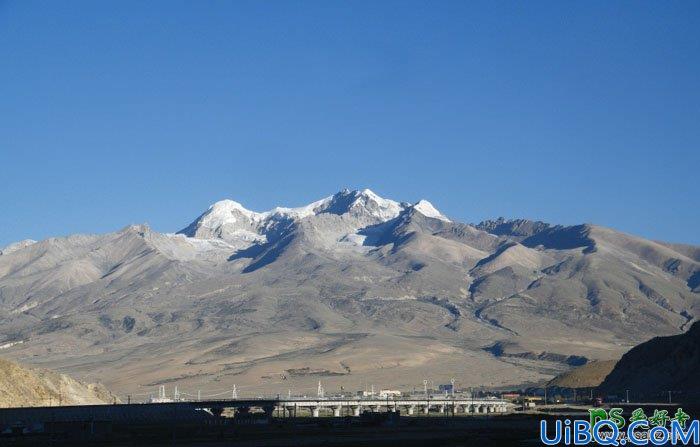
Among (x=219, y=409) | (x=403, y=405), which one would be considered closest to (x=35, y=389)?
(x=219, y=409)

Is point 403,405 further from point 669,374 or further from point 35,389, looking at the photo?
point 35,389

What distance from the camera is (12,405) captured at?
437 ft

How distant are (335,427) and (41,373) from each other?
200 feet

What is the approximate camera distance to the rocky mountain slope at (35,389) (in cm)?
13612

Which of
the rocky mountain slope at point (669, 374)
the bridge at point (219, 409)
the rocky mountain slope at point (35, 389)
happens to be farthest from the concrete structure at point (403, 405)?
the rocky mountain slope at point (35, 389)

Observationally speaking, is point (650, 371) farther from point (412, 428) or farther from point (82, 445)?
point (82, 445)

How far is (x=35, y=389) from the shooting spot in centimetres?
14388

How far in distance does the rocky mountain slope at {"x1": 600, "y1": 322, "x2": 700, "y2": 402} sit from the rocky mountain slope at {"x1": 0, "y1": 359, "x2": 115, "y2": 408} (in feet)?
289

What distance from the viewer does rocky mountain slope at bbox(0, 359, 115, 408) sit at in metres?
136

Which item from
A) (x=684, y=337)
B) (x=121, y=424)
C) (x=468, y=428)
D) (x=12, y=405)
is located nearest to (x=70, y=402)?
(x=12, y=405)

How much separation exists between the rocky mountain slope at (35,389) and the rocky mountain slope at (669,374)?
88211 mm

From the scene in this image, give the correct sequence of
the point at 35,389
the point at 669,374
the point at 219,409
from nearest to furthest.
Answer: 1. the point at 35,389
2. the point at 219,409
3. the point at 669,374

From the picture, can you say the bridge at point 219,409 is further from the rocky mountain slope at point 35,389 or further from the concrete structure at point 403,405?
the rocky mountain slope at point 35,389

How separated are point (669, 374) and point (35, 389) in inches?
3979
